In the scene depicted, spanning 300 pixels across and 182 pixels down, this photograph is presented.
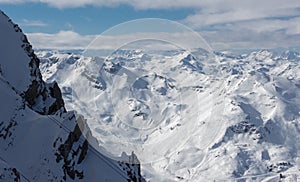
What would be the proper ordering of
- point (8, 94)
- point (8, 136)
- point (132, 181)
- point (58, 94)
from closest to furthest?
point (8, 136), point (8, 94), point (132, 181), point (58, 94)

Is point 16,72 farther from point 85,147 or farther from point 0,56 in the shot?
point 85,147

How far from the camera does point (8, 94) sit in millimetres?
65562

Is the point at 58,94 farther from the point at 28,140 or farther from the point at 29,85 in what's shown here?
the point at 28,140

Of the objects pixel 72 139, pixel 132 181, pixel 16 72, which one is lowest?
pixel 132 181

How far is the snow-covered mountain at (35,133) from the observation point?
195 ft

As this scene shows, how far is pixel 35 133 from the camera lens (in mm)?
63594

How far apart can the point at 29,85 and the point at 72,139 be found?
580 inches

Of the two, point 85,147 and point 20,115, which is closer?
point 20,115

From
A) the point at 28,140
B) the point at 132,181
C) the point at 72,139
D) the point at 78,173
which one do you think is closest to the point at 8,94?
the point at 28,140

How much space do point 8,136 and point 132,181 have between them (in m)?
29.6

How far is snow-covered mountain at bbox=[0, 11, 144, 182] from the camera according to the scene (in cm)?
5944

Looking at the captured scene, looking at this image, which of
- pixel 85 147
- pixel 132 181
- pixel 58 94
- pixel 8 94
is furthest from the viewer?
pixel 58 94

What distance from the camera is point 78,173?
69.6 meters

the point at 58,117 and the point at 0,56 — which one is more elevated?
the point at 0,56
